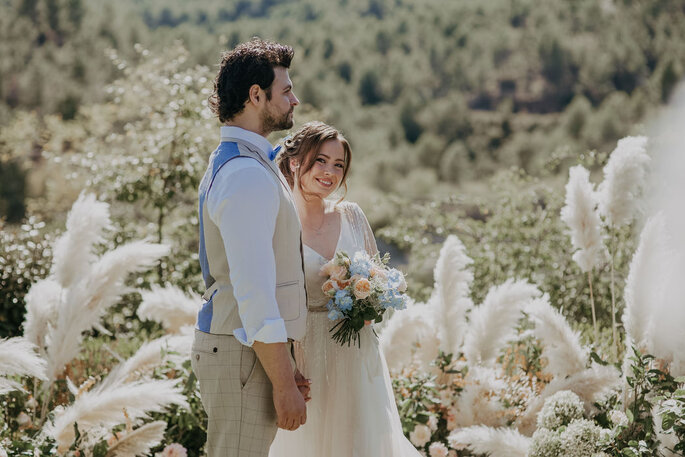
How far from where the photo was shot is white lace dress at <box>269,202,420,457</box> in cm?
302

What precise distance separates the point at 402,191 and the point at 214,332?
3809 cm

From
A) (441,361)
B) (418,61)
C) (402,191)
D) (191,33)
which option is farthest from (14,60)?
(441,361)

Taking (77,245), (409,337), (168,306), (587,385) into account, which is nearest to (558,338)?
(587,385)

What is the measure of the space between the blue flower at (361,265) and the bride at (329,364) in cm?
18

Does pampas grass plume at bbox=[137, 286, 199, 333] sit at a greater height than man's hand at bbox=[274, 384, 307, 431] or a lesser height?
Result: greater

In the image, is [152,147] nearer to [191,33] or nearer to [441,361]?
[441,361]

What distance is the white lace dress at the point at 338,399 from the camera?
3018 mm

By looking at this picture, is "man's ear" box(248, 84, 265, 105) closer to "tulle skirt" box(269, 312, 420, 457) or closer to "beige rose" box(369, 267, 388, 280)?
"beige rose" box(369, 267, 388, 280)

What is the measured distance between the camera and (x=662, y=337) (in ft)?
11.0

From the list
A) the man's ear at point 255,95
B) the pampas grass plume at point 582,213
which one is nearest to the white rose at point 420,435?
the pampas grass plume at point 582,213

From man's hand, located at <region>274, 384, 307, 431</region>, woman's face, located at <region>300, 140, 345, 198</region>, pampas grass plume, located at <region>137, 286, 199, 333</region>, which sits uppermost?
woman's face, located at <region>300, 140, 345, 198</region>

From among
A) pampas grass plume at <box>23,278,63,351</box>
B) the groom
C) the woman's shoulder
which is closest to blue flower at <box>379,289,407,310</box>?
the woman's shoulder

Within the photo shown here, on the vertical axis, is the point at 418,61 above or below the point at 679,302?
above

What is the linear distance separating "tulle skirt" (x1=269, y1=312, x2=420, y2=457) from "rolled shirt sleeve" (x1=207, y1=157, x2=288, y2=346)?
926 millimetres
